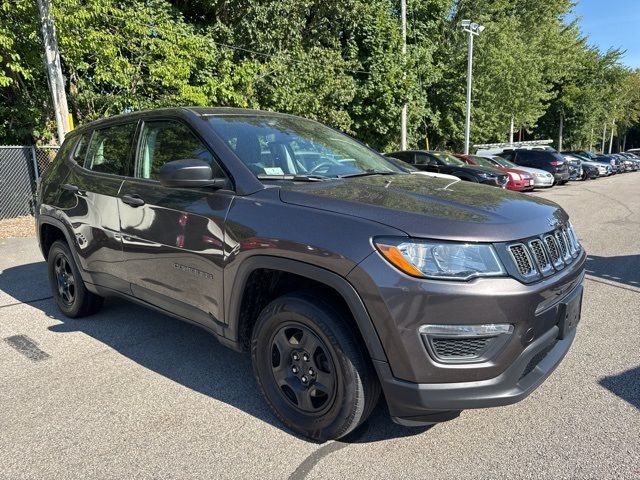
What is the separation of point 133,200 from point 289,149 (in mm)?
1161

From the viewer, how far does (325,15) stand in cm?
1888

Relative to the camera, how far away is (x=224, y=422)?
2.86 meters

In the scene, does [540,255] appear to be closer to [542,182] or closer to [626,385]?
[626,385]

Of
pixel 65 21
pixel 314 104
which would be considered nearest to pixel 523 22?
pixel 314 104

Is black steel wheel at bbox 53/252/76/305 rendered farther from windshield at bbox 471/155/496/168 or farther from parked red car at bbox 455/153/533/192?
windshield at bbox 471/155/496/168

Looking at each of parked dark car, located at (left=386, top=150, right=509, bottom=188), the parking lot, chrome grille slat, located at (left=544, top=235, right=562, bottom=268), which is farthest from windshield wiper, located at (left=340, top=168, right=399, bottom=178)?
parked dark car, located at (left=386, top=150, right=509, bottom=188)

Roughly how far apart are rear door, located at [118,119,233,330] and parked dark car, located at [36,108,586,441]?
1 cm

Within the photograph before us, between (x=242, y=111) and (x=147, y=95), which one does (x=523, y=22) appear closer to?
(x=147, y=95)

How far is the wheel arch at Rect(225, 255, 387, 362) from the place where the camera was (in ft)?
7.39

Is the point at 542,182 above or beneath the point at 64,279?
beneath

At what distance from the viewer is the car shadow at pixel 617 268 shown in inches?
224

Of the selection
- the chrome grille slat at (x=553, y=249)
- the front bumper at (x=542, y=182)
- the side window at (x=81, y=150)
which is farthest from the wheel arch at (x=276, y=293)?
the front bumper at (x=542, y=182)

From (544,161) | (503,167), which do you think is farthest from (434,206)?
(544,161)

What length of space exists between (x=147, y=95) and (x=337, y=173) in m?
11.2
